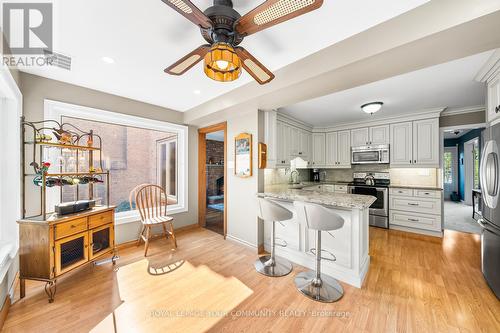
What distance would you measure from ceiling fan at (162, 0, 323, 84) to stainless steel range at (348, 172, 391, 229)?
12.9 feet

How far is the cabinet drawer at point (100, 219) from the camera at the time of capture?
2260 mm

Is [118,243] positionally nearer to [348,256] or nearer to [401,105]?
[348,256]

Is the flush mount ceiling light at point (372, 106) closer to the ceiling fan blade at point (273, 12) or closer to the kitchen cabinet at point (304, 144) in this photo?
the kitchen cabinet at point (304, 144)

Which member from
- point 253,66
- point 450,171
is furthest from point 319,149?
point 450,171

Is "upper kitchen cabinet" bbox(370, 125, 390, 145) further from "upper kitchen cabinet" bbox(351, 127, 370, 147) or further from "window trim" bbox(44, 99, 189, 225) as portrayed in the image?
"window trim" bbox(44, 99, 189, 225)

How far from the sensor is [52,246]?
6.14 ft

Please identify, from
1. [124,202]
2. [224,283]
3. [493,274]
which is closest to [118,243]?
[124,202]

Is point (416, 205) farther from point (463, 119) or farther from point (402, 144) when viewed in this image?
point (463, 119)

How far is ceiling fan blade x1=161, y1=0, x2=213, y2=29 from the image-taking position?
3.17 feet

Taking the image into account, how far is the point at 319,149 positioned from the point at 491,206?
11.2 ft

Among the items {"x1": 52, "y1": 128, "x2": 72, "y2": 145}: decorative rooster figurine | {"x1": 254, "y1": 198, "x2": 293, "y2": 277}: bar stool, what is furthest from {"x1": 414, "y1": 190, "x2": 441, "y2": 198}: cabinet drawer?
{"x1": 52, "y1": 128, "x2": 72, "y2": 145}: decorative rooster figurine

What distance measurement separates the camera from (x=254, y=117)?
301 centimetres

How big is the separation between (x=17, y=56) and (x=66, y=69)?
1.20 ft

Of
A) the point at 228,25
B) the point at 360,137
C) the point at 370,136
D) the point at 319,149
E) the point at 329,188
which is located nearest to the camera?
the point at 228,25
